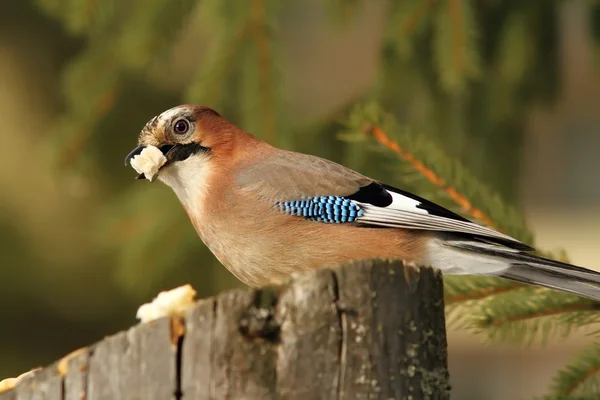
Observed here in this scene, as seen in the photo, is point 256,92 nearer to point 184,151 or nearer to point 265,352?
point 184,151

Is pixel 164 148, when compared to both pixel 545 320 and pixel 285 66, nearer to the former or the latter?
pixel 285 66

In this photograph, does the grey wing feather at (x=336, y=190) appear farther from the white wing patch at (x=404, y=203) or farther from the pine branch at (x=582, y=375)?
the pine branch at (x=582, y=375)

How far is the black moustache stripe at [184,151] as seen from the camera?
3584mm

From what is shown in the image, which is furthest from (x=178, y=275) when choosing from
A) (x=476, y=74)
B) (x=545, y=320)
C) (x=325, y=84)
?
(x=325, y=84)

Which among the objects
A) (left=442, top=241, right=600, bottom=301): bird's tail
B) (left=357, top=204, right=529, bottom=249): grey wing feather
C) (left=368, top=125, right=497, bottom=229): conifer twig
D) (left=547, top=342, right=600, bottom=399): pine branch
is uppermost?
(left=368, top=125, right=497, bottom=229): conifer twig

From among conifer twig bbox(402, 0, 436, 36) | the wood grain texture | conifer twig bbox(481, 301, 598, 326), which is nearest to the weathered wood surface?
the wood grain texture

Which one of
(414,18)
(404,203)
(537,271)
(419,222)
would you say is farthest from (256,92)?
(537,271)

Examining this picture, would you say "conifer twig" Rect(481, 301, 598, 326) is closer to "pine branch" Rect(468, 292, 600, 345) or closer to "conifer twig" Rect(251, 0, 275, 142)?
"pine branch" Rect(468, 292, 600, 345)

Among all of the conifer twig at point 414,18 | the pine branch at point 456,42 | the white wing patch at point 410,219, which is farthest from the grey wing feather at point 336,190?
the conifer twig at point 414,18

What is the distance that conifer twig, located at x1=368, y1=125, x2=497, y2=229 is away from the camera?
346cm

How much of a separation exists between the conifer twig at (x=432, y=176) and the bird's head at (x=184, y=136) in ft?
1.94

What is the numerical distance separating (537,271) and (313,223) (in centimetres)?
74

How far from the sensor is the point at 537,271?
3.14 m

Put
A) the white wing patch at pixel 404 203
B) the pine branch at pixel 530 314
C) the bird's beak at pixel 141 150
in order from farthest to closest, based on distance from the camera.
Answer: the bird's beak at pixel 141 150 < the white wing patch at pixel 404 203 < the pine branch at pixel 530 314
